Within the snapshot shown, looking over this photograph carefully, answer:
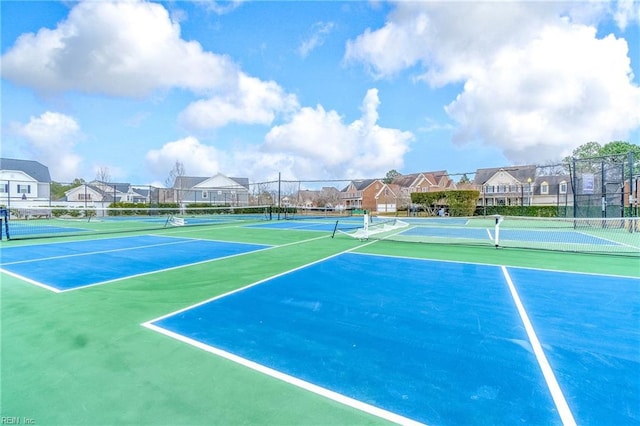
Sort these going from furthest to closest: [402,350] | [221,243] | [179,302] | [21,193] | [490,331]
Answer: [21,193] < [221,243] < [179,302] < [490,331] < [402,350]

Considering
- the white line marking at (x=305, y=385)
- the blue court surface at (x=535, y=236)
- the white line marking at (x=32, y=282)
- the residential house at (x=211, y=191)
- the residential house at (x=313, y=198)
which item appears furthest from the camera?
the residential house at (x=211, y=191)

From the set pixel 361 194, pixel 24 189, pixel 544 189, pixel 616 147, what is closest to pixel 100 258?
pixel 24 189

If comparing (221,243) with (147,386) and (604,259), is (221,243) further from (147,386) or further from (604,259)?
(604,259)

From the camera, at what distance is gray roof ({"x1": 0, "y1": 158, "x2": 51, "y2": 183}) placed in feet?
122

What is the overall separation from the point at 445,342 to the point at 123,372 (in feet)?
9.80

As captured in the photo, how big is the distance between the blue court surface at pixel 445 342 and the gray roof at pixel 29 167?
159 ft

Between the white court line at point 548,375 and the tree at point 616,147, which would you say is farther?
the tree at point 616,147

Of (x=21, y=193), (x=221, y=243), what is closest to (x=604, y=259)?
(x=221, y=243)

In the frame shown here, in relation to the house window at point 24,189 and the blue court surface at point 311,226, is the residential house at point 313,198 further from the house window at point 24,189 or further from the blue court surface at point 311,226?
the house window at point 24,189

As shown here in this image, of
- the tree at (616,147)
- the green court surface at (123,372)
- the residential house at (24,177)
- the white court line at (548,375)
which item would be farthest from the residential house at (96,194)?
the tree at (616,147)

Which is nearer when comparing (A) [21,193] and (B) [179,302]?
(B) [179,302]

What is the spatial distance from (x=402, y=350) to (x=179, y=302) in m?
3.18

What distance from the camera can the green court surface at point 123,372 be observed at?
210cm

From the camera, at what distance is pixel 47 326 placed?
3586mm
